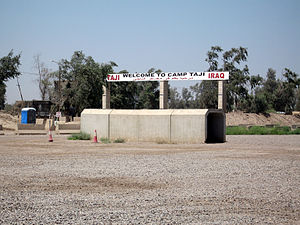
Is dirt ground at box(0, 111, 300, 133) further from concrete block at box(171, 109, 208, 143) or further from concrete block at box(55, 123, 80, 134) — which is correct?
concrete block at box(171, 109, 208, 143)

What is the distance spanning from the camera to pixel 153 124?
110 ft

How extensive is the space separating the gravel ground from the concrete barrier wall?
12.8 m

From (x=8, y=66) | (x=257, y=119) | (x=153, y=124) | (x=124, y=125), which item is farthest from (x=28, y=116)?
(x=257, y=119)

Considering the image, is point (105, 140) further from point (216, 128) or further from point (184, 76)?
point (184, 76)

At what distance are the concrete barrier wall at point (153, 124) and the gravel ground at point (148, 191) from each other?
12.8 meters

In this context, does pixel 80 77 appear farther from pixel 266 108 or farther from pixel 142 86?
pixel 266 108

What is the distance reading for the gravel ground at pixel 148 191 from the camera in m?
8.92

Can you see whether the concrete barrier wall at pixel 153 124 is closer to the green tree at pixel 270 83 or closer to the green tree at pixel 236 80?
the green tree at pixel 236 80

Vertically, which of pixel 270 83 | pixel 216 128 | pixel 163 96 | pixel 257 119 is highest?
pixel 270 83

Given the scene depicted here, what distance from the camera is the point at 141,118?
33.8m

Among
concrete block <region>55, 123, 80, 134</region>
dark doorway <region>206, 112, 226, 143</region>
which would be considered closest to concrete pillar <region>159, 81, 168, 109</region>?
concrete block <region>55, 123, 80, 134</region>

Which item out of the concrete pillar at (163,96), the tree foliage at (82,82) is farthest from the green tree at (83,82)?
the concrete pillar at (163,96)

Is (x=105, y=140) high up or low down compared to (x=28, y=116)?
down

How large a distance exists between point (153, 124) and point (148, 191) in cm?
2155
